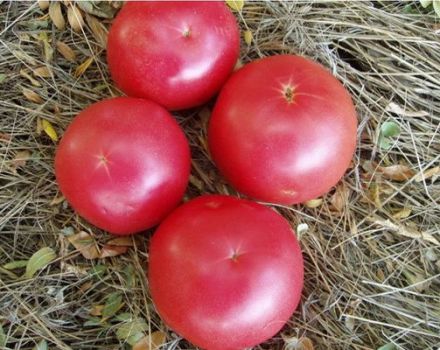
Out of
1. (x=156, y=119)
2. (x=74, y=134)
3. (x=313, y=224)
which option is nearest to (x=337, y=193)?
(x=313, y=224)

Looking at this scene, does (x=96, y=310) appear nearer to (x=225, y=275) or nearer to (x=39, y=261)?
(x=39, y=261)

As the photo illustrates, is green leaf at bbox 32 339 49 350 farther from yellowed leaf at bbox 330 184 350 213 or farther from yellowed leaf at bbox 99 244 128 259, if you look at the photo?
yellowed leaf at bbox 330 184 350 213

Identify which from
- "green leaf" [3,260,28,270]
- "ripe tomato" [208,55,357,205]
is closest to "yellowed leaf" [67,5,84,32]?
"ripe tomato" [208,55,357,205]

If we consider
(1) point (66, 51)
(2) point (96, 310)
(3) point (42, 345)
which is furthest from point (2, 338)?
(1) point (66, 51)

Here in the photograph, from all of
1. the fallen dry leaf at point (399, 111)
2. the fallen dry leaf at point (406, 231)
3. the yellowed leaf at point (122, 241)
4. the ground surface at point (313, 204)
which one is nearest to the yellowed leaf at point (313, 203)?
the ground surface at point (313, 204)

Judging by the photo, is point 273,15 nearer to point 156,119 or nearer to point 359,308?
point 156,119
